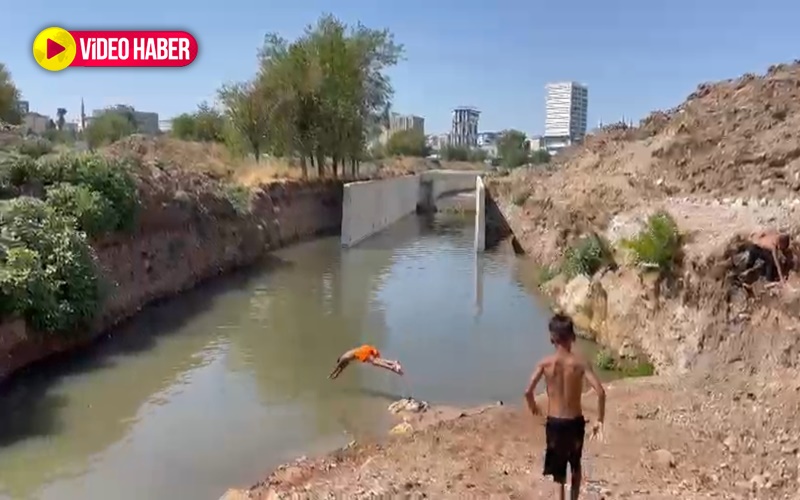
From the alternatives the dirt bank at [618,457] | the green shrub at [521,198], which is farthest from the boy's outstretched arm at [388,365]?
the green shrub at [521,198]

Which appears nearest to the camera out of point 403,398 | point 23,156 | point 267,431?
point 267,431

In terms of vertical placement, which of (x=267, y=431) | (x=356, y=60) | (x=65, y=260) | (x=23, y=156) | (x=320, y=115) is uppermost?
(x=356, y=60)

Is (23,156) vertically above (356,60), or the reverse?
(356,60)

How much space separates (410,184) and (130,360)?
32.5 m

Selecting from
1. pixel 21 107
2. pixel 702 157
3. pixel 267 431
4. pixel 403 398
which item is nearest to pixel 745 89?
pixel 702 157

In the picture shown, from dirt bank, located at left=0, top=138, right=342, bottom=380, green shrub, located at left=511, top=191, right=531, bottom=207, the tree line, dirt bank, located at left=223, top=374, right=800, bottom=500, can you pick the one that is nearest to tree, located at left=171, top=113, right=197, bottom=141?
the tree line

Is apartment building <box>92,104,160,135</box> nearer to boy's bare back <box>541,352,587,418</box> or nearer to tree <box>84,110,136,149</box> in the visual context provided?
tree <box>84,110,136,149</box>

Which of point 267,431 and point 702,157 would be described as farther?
point 702,157

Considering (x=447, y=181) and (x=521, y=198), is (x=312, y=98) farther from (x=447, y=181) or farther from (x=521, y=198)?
(x=447, y=181)

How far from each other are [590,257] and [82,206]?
9.49 meters

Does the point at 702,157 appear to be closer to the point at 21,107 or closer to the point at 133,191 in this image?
the point at 133,191

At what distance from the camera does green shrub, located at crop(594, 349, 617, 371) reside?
1140 cm

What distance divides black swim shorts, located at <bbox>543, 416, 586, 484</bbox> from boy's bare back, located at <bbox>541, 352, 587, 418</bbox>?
0.06m

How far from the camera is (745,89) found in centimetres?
2062
